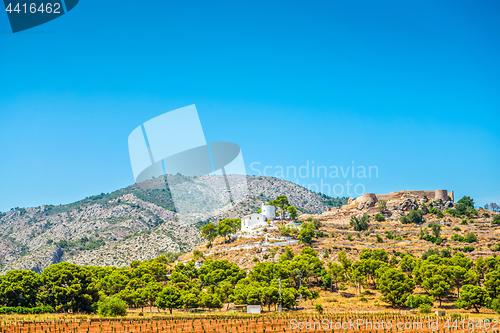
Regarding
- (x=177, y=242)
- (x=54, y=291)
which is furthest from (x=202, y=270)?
(x=177, y=242)

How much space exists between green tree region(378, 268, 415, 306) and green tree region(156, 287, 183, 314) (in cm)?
1933

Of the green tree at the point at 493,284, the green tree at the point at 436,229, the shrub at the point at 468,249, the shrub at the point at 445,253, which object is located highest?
the green tree at the point at 436,229

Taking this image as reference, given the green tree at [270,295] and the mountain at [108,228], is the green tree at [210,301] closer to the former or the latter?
the green tree at [270,295]

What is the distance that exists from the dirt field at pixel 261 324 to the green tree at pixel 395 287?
715 centimetres

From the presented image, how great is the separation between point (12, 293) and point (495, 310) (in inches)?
1577

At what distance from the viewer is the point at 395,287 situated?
39938 millimetres

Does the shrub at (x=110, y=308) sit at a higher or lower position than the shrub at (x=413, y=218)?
lower

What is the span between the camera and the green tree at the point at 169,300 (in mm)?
37812

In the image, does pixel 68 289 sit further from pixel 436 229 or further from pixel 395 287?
pixel 436 229

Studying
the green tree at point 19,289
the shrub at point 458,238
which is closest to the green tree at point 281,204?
the shrub at point 458,238

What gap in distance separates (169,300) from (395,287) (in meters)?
21.0

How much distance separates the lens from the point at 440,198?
7969 centimetres

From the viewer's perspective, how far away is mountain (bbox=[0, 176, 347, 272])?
89125 mm

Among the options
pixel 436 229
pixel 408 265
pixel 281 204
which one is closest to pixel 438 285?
pixel 408 265
